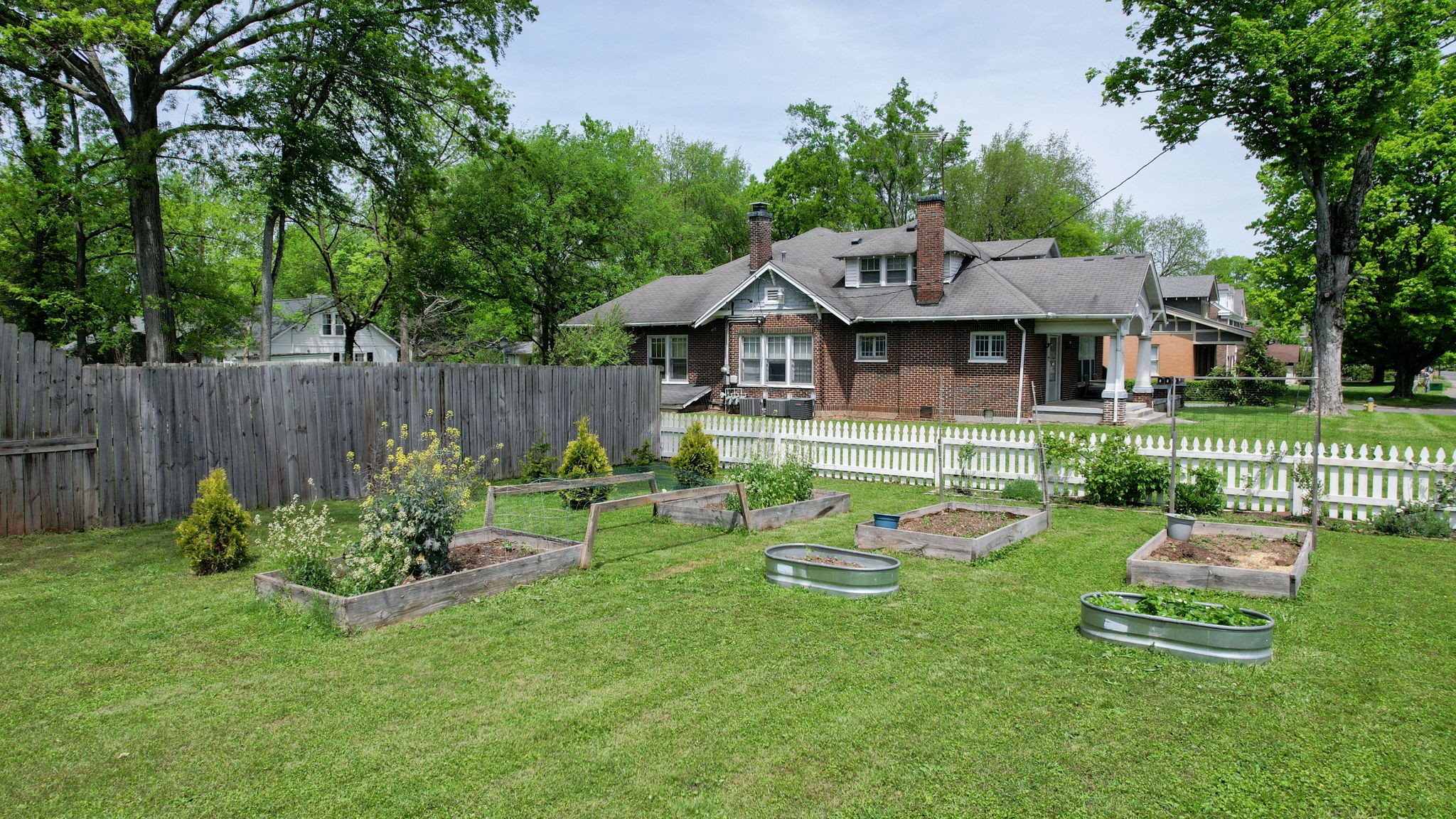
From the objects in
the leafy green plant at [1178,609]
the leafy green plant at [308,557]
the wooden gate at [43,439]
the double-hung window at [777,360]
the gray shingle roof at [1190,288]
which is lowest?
the leafy green plant at [1178,609]

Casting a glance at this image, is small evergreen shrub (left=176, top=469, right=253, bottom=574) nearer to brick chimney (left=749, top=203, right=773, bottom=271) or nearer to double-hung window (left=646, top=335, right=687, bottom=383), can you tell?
double-hung window (left=646, top=335, right=687, bottom=383)

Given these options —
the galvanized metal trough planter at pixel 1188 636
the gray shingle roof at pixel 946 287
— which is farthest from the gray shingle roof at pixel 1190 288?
the galvanized metal trough planter at pixel 1188 636

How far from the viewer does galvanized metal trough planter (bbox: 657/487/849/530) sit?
10398 mm

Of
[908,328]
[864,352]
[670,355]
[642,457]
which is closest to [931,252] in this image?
[908,328]

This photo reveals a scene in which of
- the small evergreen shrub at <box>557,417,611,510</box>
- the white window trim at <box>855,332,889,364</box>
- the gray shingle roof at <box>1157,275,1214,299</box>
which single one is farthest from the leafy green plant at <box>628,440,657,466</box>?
the gray shingle roof at <box>1157,275,1214,299</box>

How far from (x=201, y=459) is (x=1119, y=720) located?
10833 millimetres

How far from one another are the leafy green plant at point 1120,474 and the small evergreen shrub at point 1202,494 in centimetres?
36

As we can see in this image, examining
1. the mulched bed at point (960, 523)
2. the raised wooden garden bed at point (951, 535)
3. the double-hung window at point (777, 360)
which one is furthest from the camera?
the double-hung window at point (777, 360)

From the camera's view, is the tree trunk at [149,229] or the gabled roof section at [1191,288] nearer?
the tree trunk at [149,229]

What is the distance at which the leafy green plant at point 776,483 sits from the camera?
10930 mm

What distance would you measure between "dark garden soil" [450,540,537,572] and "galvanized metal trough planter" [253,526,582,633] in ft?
0.57

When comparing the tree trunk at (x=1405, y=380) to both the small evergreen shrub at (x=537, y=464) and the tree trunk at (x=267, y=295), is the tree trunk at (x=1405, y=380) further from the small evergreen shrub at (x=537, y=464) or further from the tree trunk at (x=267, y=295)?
the tree trunk at (x=267, y=295)

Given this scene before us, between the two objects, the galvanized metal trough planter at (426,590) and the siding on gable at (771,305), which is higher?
the siding on gable at (771,305)

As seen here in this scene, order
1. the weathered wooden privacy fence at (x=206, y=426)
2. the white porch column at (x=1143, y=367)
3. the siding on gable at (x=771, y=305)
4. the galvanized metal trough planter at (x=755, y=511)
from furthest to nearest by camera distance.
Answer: the siding on gable at (x=771, y=305), the white porch column at (x=1143, y=367), the galvanized metal trough planter at (x=755, y=511), the weathered wooden privacy fence at (x=206, y=426)
